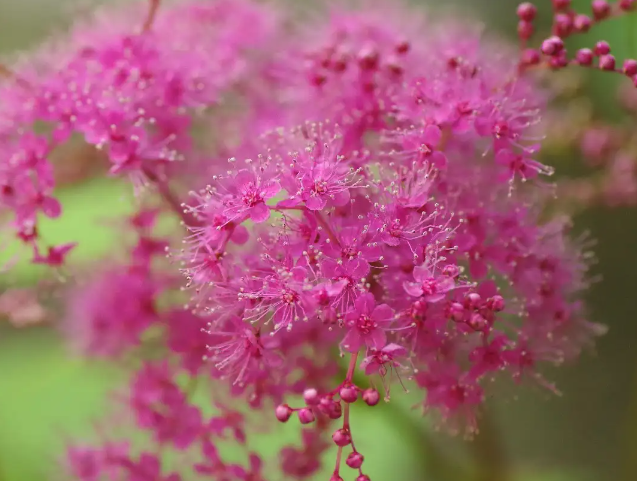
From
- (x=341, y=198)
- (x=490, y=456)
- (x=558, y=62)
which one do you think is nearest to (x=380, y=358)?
(x=341, y=198)

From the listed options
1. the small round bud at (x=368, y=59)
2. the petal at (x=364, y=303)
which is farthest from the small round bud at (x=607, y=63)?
the petal at (x=364, y=303)

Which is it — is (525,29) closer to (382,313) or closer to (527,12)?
(527,12)

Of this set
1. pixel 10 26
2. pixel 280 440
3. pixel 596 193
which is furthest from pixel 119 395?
pixel 10 26

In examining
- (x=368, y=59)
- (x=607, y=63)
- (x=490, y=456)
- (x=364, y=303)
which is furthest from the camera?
(x=490, y=456)

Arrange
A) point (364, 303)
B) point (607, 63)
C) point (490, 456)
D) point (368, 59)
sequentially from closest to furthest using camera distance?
point (364, 303)
point (607, 63)
point (368, 59)
point (490, 456)

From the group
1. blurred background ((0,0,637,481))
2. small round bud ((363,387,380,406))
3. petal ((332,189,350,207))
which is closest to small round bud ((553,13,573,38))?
blurred background ((0,0,637,481))

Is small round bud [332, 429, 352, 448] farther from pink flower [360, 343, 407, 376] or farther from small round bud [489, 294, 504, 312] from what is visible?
small round bud [489, 294, 504, 312]

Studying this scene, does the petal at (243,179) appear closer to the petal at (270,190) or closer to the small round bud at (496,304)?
the petal at (270,190)
